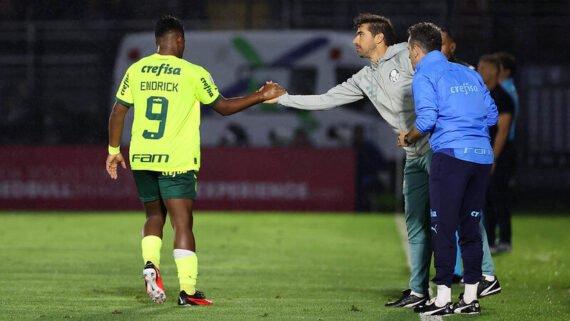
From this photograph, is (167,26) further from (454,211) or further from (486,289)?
(486,289)

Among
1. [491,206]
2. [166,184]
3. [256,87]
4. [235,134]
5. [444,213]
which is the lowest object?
[491,206]

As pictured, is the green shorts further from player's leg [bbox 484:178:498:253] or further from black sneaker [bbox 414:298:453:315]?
player's leg [bbox 484:178:498:253]

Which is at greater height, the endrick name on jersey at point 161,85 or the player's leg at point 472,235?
the endrick name on jersey at point 161,85

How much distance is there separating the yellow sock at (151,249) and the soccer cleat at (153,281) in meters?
0.11

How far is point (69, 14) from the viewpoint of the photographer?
25047mm

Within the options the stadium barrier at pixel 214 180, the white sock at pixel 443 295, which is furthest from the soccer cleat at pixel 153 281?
the stadium barrier at pixel 214 180

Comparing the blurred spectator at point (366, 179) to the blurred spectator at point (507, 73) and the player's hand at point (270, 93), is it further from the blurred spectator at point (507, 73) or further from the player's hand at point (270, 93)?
the player's hand at point (270, 93)

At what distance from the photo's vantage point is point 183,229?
772 cm

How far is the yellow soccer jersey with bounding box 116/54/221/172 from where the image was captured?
767 cm

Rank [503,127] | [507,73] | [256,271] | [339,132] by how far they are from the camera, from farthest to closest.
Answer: [339,132] → [507,73] → [503,127] → [256,271]

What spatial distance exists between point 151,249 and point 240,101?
4.35ft

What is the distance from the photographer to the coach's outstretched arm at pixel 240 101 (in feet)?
25.8

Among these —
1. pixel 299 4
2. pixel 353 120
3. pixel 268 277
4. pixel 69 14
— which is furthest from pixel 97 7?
pixel 268 277

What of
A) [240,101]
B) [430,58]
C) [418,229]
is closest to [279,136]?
[240,101]
